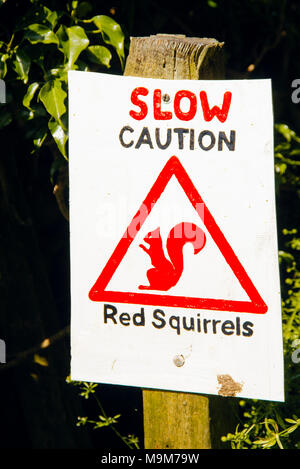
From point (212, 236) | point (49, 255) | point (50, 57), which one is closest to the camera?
point (212, 236)

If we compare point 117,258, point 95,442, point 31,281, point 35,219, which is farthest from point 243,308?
point 95,442

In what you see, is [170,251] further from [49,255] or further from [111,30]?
[49,255]

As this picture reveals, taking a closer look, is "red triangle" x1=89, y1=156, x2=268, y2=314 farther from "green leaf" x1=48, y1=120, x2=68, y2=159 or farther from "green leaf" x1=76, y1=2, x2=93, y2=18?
"green leaf" x1=76, y1=2, x2=93, y2=18

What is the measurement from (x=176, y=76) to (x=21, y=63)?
56 centimetres

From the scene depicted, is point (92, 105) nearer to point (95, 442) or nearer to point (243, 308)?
point (243, 308)

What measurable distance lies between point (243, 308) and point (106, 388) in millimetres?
1471

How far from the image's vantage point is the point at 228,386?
1550 mm

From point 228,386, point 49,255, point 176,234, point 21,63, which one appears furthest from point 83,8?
point 228,386

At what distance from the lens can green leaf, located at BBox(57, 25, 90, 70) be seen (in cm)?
187

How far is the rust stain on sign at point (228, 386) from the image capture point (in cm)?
154

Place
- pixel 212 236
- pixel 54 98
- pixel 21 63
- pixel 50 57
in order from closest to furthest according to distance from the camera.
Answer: pixel 212 236, pixel 54 98, pixel 21 63, pixel 50 57

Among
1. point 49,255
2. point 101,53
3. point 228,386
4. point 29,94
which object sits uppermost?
point 101,53

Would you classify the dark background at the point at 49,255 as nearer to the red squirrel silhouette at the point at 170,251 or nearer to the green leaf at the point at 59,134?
the green leaf at the point at 59,134

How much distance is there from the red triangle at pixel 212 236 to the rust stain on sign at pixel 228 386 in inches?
6.3
